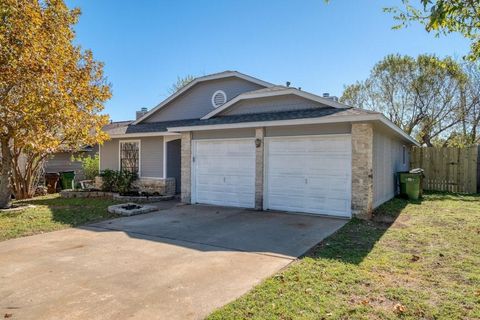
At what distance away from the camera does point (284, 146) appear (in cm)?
1044

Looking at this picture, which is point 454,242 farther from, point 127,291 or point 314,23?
point 314,23

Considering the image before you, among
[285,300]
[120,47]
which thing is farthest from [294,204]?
[120,47]

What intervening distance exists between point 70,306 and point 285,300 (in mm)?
2607

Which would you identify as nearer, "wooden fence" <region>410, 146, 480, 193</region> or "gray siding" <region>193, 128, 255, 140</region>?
"gray siding" <region>193, 128, 255, 140</region>

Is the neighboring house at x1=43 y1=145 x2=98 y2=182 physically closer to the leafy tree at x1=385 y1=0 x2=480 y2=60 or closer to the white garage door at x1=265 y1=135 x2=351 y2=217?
the white garage door at x1=265 y1=135 x2=351 y2=217

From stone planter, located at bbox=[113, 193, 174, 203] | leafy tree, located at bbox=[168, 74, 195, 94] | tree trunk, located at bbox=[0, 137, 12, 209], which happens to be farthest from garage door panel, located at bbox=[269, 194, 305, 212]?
leafy tree, located at bbox=[168, 74, 195, 94]

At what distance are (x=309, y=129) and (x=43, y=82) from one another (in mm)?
7858

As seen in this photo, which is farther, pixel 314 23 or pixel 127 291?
pixel 314 23

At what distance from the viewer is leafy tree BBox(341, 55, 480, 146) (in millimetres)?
21672

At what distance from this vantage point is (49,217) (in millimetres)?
9609

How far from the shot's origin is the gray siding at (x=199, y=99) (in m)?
14.5

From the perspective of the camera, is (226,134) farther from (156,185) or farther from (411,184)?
(411,184)

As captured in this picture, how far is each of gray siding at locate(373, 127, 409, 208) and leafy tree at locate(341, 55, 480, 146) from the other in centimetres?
934

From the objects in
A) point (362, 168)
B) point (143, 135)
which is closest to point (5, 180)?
point (143, 135)
